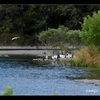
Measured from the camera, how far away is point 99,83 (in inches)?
1023

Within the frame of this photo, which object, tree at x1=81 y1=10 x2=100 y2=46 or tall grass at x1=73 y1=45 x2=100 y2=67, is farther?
tree at x1=81 y1=10 x2=100 y2=46

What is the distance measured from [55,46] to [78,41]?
8.43 ft

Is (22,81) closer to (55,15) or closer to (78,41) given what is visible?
(78,41)

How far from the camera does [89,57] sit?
38312 millimetres

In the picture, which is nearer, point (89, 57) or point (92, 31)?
point (89, 57)

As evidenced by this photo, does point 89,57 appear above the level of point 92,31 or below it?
below

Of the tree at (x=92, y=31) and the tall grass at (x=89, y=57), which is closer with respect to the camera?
the tall grass at (x=89, y=57)

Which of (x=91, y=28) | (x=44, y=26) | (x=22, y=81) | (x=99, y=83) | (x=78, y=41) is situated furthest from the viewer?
(x=44, y=26)

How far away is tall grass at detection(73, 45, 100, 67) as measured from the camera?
37875 millimetres

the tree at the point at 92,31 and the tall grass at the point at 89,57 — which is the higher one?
the tree at the point at 92,31

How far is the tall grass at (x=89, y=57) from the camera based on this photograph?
1491 inches

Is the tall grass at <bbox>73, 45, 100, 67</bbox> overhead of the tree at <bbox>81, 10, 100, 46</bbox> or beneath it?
beneath
